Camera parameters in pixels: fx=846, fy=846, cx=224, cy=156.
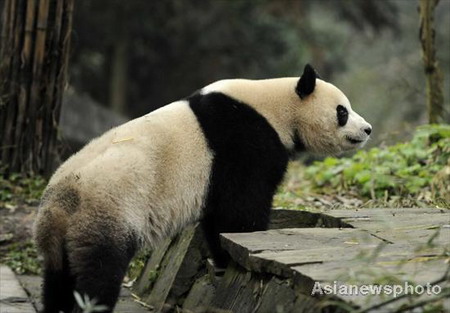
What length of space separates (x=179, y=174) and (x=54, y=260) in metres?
0.84

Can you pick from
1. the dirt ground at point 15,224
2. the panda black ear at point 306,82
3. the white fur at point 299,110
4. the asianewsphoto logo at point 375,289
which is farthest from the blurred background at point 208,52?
the asianewsphoto logo at point 375,289

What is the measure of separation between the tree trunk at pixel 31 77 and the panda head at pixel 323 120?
304 cm

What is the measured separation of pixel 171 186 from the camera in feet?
15.1

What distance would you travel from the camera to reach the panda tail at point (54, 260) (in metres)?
4.19

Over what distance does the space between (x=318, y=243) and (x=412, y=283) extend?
3.79 ft

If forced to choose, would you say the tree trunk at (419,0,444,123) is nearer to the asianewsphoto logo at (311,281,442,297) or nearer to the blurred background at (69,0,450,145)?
the asianewsphoto logo at (311,281,442,297)

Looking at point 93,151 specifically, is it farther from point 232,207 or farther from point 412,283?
point 412,283

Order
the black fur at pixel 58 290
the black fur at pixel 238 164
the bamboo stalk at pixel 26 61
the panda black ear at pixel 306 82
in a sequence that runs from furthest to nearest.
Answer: the bamboo stalk at pixel 26 61 < the panda black ear at pixel 306 82 < the black fur at pixel 238 164 < the black fur at pixel 58 290

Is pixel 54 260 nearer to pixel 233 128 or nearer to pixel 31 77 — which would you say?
pixel 233 128

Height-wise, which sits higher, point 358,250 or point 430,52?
point 430,52

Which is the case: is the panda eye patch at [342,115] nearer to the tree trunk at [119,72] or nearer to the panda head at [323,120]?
the panda head at [323,120]

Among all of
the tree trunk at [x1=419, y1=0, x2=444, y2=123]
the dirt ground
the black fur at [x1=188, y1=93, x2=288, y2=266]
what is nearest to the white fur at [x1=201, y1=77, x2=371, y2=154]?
the black fur at [x1=188, y1=93, x2=288, y2=266]

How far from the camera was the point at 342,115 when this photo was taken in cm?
529

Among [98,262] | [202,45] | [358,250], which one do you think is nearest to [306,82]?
[358,250]
